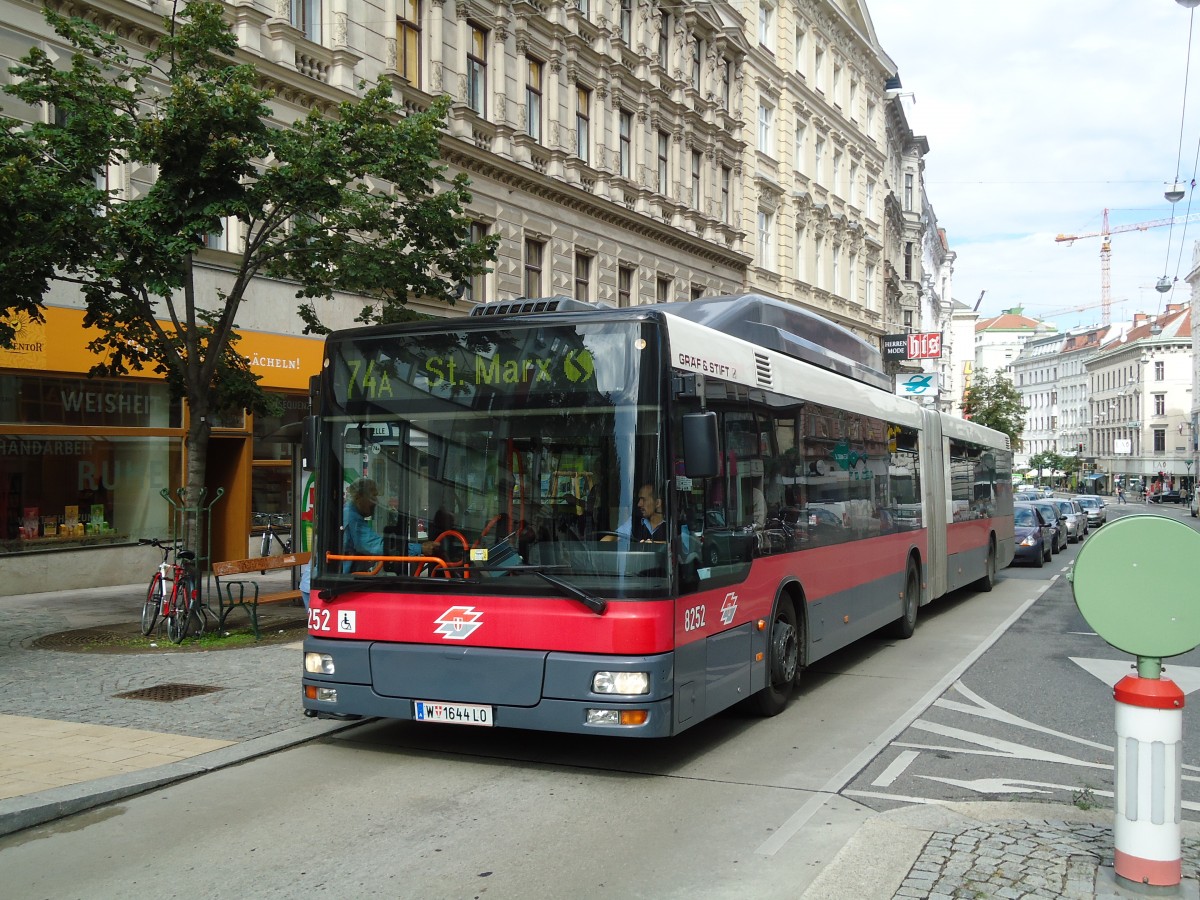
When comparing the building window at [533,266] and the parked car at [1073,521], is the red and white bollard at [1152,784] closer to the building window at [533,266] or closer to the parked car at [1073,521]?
the building window at [533,266]

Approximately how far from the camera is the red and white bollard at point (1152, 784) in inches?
183

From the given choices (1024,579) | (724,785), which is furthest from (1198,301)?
(724,785)

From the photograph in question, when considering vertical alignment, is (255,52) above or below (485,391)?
above

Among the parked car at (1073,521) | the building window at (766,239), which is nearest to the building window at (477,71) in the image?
the building window at (766,239)

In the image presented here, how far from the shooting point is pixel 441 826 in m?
6.02

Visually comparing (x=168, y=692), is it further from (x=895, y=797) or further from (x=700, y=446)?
(x=895, y=797)

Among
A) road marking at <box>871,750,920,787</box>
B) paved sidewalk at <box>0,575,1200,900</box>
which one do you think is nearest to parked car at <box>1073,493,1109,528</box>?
paved sidewalk at <box>0,575,1200,900</box>

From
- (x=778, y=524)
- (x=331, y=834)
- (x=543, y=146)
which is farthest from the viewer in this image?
(x=543, y=146)

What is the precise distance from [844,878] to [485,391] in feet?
11.7

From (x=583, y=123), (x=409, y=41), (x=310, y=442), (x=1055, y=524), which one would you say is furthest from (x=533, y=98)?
(x=310, y=442)

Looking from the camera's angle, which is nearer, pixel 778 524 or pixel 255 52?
pixel 778 524

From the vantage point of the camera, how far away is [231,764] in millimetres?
7316

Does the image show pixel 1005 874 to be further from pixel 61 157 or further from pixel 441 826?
pixel 61 157

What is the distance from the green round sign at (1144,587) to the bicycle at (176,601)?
968cm
